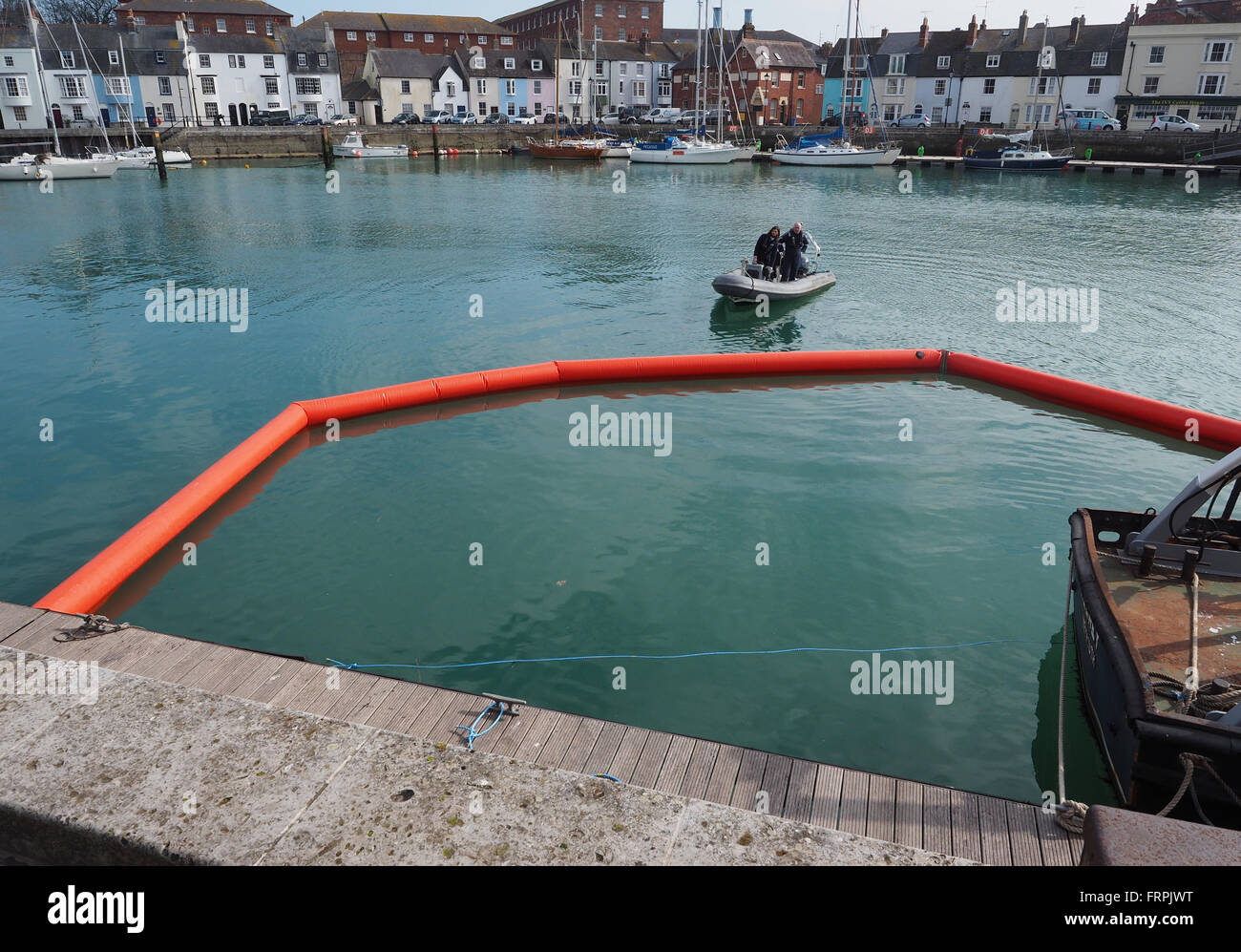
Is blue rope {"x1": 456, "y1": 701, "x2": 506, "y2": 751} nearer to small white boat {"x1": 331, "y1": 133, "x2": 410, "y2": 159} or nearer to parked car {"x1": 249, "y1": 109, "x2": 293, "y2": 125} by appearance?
small white boat {"x1": 331, "y1": 133, "x2": 410, "y2": 159}

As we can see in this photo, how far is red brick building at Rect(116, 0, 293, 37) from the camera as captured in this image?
8419 centimetres

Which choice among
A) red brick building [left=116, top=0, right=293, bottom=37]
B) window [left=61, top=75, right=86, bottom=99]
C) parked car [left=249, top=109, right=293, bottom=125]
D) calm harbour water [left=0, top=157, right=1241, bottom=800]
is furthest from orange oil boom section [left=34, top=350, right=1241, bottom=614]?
red brick building [left=116, top=0, right=293, bottom=37]

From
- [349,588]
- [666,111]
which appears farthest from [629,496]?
[666,111]

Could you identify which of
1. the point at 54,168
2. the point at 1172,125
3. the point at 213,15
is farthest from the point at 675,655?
the point at 213,15

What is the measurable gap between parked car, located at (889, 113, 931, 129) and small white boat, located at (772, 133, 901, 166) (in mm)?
6086

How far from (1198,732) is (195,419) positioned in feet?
45.6

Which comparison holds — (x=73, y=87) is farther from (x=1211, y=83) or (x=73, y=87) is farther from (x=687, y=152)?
(x=1211, y=83)

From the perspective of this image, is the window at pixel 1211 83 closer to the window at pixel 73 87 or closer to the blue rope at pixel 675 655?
the blue rope at pixel 675 655

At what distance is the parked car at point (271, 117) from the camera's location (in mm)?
78312

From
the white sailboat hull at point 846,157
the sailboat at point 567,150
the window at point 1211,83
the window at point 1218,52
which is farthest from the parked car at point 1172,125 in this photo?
the sailboat at point 567,150

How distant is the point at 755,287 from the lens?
2069 centimetres

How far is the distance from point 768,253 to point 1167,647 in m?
17.0

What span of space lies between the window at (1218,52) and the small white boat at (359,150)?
6519 centimetres

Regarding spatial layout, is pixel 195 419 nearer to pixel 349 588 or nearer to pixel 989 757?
pixel 349 588
